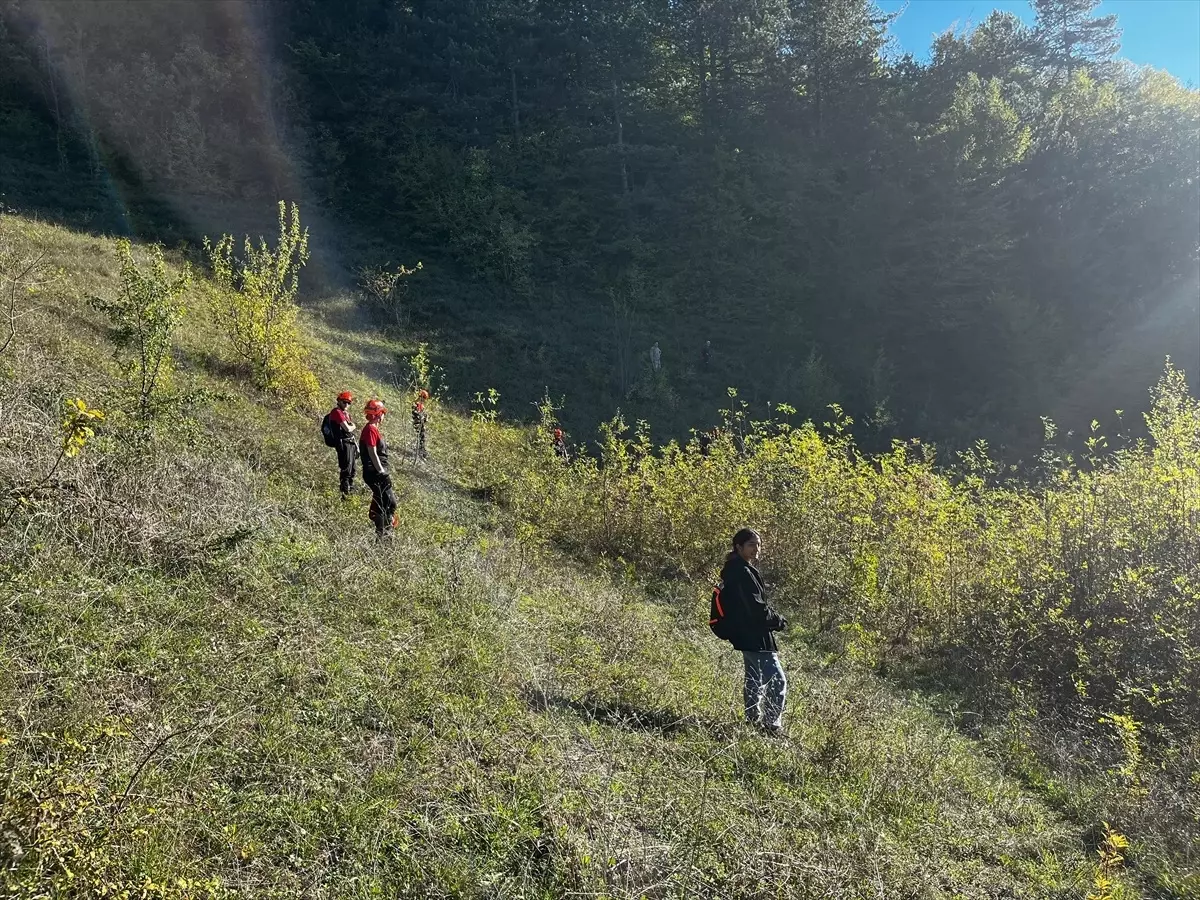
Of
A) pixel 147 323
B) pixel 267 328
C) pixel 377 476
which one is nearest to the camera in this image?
pixel 147 323

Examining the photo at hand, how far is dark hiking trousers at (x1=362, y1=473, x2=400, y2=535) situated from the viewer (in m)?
6.98

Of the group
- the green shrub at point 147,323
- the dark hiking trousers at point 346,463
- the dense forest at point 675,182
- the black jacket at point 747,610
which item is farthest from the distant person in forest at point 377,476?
the dense forest at point 675,182

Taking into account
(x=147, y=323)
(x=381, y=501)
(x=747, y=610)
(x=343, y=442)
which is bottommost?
(x=381, y=501)

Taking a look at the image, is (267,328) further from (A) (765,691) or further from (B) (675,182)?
(B) (675,182)

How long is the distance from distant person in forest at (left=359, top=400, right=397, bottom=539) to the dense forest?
35.8ft

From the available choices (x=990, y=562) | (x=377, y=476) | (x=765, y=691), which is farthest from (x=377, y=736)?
(x=990, y=562)

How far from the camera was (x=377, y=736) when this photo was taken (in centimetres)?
349

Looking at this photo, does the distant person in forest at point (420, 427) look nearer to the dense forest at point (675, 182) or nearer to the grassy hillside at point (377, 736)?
the grassy hillside at point (377, 736)

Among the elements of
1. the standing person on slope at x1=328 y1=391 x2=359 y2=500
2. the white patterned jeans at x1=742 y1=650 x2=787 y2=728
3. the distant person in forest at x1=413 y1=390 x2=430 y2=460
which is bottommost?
the white patterned jeans at x1=742 y1=650 x2=787 y2=728

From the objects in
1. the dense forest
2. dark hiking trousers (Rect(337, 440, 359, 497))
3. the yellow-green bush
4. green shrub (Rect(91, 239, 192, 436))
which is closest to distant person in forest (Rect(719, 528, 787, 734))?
the yellow-green bush

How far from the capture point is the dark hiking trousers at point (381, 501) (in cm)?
698

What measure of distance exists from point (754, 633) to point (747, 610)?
0.53 feet

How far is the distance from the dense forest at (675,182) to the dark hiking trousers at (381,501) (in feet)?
36.0

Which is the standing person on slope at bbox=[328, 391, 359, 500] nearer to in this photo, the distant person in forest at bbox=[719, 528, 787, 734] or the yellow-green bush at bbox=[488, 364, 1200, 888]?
the yellow-green bush at bbox=[488, 364, 1200, 888]
